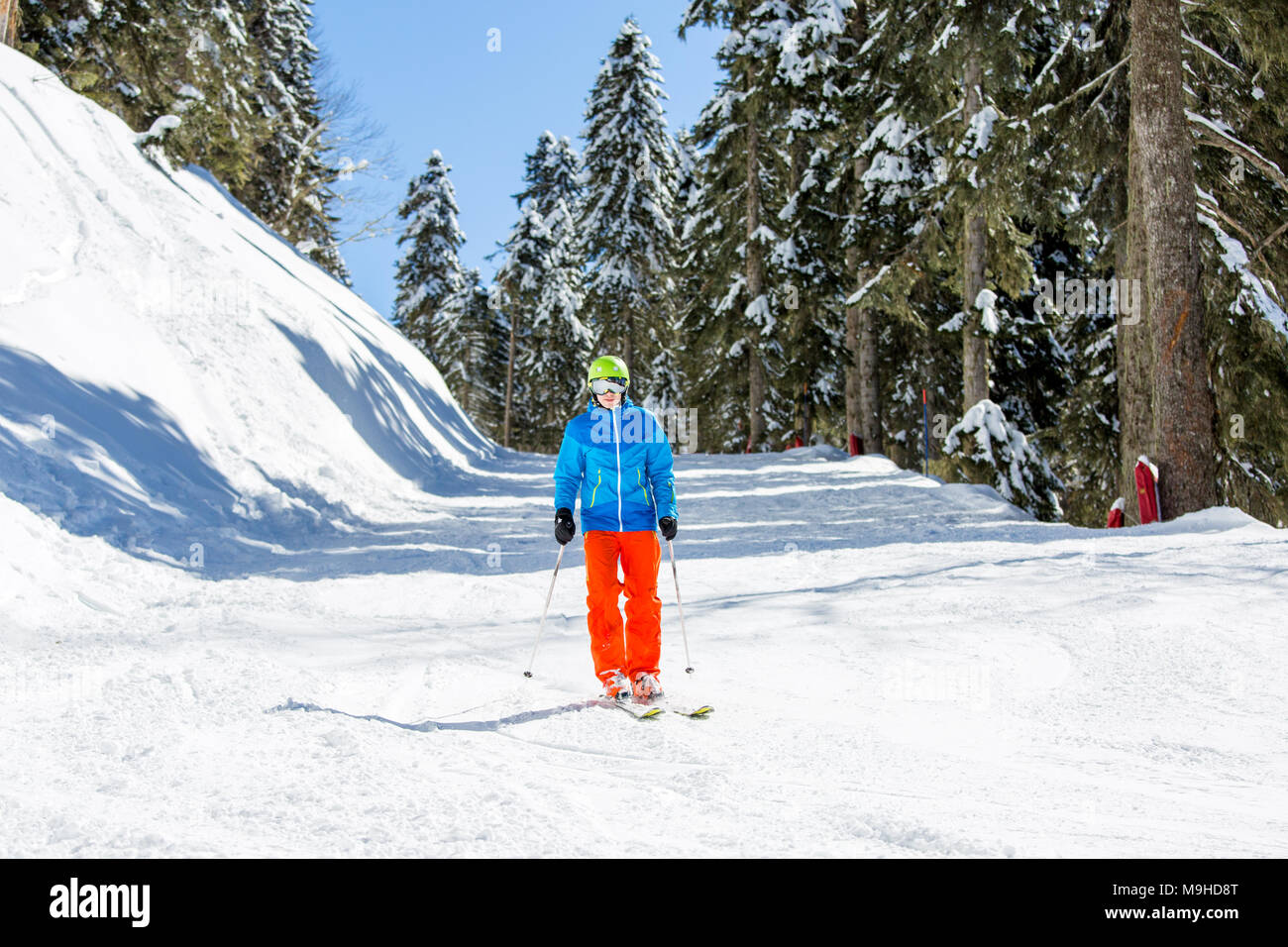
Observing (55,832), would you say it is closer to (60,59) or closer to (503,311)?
(60,59)

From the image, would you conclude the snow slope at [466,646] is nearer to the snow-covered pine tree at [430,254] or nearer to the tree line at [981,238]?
the tree line at [981,238]

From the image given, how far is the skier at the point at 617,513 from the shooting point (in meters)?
5.02

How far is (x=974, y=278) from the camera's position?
14.7 m

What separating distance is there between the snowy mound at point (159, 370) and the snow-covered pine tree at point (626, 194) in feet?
62.1

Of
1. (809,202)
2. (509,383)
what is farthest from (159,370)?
(509,383)

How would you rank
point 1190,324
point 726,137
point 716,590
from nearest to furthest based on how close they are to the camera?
point 716,590 < point 1190,324 < point 726,137

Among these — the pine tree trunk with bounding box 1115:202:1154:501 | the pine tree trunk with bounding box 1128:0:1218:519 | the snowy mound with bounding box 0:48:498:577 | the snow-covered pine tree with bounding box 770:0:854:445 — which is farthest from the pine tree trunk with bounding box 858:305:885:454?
the pine tree trunk with bounding box 1128:0:1218:519

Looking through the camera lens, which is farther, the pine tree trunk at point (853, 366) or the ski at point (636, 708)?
the pine tree trunk at point (853, 366)

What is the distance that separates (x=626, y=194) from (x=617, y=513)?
1234 inches

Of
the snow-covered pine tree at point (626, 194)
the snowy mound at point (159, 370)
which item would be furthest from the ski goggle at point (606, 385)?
the snow-covered pine tree at point (626, 194)

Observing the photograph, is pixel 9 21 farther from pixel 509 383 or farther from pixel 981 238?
pixel 509 383
